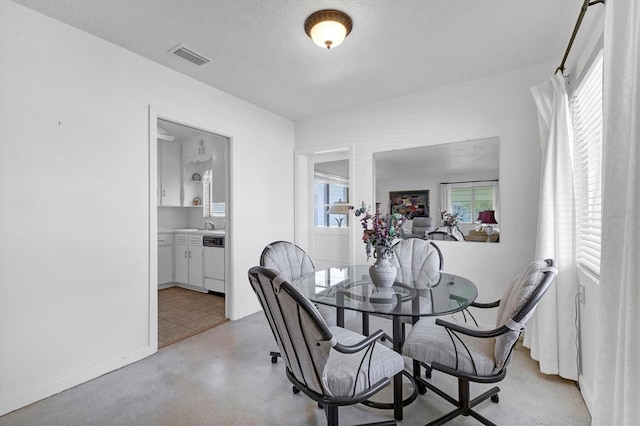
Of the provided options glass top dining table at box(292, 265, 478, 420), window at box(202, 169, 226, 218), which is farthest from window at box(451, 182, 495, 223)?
window at box(202, 169, 226, 218)

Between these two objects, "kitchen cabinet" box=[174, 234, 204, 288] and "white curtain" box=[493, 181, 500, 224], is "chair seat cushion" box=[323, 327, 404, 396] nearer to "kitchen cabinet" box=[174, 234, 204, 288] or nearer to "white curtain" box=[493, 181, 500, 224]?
"white curtain" box=[493, 181, 500, 224]

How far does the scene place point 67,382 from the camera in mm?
2107

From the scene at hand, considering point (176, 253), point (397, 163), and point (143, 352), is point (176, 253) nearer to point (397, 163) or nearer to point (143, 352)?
point (143, 352)

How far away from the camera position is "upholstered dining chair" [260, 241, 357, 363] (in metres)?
2.43

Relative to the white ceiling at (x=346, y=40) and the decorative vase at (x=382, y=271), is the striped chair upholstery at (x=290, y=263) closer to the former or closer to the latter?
the decorative vase at (x=382, y=271)

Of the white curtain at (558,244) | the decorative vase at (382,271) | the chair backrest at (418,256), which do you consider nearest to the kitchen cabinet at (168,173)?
the chair backrest at (418,256)

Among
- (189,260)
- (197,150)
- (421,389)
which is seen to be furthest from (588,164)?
(197,150)

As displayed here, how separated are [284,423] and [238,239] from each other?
217 cm

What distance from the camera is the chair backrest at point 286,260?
2.49 metres

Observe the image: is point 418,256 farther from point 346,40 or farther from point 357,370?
point 346,40

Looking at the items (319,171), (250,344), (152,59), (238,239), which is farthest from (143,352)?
(319,171)

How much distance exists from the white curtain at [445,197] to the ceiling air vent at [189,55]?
8.90 ft

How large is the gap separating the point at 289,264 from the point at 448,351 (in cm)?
146

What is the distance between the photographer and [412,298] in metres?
1.85
